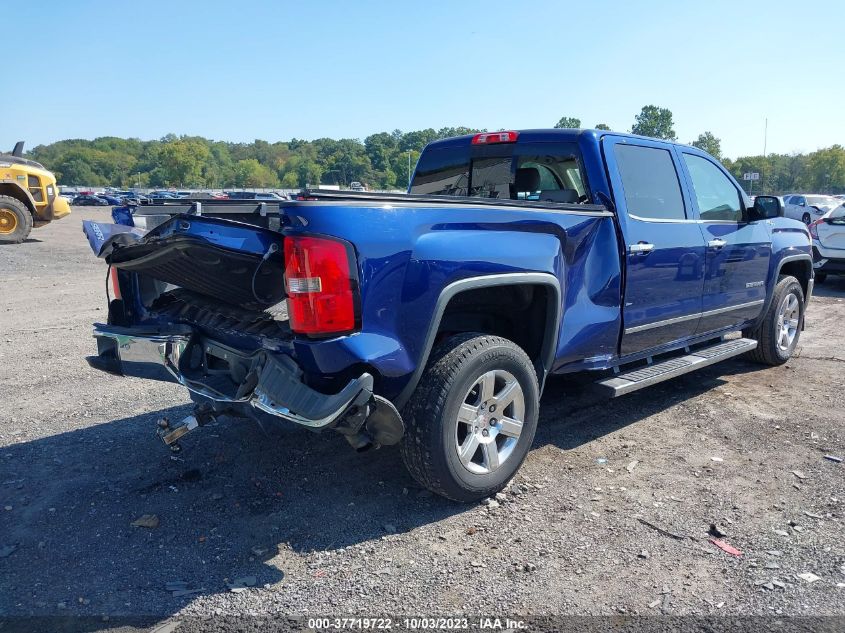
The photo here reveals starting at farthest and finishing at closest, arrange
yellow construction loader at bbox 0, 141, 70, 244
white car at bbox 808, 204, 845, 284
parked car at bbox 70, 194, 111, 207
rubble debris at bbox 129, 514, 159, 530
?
parked car at bbox 70, 194, 111, 207, yellow construction loader at bbox 0, 141, 70, 244, white car at bbox 808, 204, 845, 284, rubble debris at bbox 129, 514, 159, 530

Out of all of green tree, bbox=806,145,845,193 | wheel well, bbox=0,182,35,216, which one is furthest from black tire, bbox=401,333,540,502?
green tree, bbox=806,145,845,193

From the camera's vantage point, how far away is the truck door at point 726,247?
5297 millimetres

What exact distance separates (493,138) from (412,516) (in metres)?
2.97

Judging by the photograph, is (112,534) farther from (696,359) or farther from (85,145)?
(85,145)

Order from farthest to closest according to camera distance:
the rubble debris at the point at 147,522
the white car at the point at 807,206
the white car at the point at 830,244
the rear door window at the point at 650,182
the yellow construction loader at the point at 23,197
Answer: the white car at the point at 807,206, the yellow construction loader at the point at 23,197, the white car at the point at 830,244, the rear door window at the point at 650,182, the rubble debris at the point at 147,522

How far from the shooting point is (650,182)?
16.0ft

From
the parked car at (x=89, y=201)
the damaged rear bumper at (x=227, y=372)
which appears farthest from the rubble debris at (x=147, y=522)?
the parked car at (x=89, y=201)

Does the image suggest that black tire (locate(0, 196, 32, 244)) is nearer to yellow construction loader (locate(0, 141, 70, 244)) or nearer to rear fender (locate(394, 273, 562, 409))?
yellow construction loader (locate(0, 141, 70, 244))

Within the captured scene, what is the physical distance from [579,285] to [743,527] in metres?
1.61

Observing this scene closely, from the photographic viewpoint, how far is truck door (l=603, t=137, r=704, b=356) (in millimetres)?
4520

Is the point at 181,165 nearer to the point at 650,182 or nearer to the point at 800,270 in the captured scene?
the point at 800,270

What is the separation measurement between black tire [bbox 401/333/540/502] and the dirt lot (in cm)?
20

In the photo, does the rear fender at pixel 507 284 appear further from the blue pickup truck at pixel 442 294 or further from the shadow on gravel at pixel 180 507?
the shadow on gravel at pixel 180 507

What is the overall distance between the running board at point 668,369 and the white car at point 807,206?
20102 millimetres
